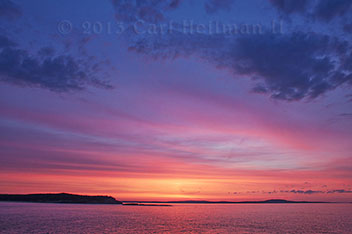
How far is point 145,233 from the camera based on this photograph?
63.8m

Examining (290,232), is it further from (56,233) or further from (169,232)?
(56,233)

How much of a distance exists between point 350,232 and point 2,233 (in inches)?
3022

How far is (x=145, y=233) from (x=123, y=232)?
5081 mm

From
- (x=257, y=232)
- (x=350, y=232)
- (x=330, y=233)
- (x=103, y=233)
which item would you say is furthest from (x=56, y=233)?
(x=350, y=232)

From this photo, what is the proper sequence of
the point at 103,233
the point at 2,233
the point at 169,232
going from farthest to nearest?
the point at 169,232 → the point at 103,233 → the point at 2,233

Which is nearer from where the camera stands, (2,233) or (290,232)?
(2,233)

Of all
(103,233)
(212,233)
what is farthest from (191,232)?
(103,233)

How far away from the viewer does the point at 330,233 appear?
6644 cm

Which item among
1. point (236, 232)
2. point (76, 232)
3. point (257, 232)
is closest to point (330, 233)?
point (257, 232)

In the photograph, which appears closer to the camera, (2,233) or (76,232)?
(2,233)

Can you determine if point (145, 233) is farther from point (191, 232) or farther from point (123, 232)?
point (191, 232)

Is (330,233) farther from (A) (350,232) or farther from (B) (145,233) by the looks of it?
(B) (145,233)

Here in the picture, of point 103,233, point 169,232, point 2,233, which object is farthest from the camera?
point 169,232

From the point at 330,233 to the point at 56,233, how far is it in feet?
200
